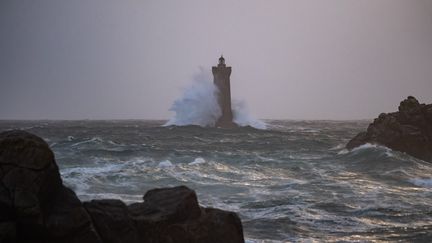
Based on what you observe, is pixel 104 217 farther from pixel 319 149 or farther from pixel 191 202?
pixel 319 149

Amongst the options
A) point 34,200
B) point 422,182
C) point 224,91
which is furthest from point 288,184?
point 224,91

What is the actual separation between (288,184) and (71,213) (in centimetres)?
1130

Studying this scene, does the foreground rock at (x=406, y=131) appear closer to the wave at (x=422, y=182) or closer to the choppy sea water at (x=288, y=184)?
the choppy sea water at (x=288, y=184)

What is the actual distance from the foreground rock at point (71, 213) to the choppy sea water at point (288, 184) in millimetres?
1951

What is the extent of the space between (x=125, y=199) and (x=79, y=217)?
22.0 ft

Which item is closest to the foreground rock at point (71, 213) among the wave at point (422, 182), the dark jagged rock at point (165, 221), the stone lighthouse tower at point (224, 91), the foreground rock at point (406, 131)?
the dark jagged rock at point (165, 221)

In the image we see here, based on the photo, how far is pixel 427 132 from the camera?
→ 2911cm

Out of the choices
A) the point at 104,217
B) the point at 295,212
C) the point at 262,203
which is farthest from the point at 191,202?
the point at 262,203

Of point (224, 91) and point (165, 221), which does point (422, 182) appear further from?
point (224, 91)

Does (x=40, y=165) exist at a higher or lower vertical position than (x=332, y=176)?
higher

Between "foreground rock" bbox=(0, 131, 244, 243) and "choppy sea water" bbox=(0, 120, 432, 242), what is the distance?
1.95 m

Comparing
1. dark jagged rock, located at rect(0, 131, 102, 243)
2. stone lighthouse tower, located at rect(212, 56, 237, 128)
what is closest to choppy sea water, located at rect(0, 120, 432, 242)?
dark jagged rock, located at rect(0, 131, 102, 243)

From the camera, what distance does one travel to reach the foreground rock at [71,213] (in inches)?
246

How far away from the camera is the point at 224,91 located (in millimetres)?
65812
